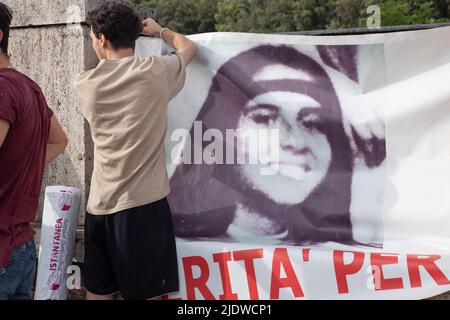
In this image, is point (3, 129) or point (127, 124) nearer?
point (3, 129)

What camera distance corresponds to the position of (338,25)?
37344mm

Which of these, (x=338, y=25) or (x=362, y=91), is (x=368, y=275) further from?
(x=338, y=25)

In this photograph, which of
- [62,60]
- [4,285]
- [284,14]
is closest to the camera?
[4,285]

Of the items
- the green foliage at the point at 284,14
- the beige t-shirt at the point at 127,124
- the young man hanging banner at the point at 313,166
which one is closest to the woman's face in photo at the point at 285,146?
the young man hanging banner at the point at 313,166

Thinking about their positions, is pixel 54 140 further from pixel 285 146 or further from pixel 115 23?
pixel 285 146

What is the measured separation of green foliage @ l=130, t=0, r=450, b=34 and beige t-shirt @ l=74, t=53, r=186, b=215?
81.7 ft

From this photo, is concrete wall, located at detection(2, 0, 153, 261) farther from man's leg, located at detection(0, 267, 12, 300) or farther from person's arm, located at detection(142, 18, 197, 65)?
man's leg, located at detection(0, 267, 12, 300)

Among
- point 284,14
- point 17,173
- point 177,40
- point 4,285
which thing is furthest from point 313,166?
point 284,14

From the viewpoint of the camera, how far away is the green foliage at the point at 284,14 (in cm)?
2967

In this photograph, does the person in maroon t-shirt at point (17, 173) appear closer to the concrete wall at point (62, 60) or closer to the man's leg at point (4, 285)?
the man's leg at point (4, 285)

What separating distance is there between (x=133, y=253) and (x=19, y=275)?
53cm

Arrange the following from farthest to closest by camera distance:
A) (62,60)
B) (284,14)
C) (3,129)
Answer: (284,14)
(62,60)
(3,129)

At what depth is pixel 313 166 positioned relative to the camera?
3076 millimetres

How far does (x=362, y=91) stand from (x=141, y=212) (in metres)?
1.34
